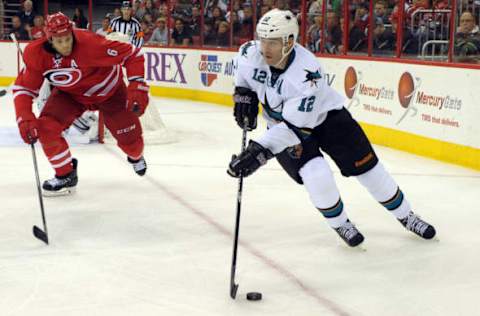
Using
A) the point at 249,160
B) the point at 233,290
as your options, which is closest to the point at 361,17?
the point at 249,160

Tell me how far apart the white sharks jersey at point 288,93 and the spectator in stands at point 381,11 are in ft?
12.9

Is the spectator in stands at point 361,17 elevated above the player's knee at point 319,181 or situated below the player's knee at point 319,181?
above

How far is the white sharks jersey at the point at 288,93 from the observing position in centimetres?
306

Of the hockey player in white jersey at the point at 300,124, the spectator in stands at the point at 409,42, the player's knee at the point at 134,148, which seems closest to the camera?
the hockey player in white jersey at the point at 300,124

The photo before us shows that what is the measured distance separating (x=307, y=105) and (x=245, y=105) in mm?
376

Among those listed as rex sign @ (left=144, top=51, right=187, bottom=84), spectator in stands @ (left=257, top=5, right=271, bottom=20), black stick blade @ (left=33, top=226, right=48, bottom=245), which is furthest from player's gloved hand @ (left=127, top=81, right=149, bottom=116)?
rex sign @ (left=144, top=51, right=187, bottom=84)

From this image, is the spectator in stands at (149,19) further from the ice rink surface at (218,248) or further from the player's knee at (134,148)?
the player's knee at (134,148)

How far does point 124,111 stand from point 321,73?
174 centimetres

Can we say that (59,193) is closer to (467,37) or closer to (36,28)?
(467,37)

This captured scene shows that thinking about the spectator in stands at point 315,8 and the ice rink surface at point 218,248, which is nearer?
the ice rink surface at point 218,248

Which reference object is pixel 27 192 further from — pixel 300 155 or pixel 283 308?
pixel 283 308

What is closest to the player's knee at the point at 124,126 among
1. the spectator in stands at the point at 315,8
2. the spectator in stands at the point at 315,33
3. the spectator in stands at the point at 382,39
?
the spectator in stands at the point at 382,39

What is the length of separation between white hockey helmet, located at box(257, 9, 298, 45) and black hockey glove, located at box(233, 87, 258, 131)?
0.32 meters

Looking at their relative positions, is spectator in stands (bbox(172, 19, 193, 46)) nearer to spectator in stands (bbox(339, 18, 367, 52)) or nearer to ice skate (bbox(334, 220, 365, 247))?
spectator in stands (bbox(339, 18, 367, 52))
